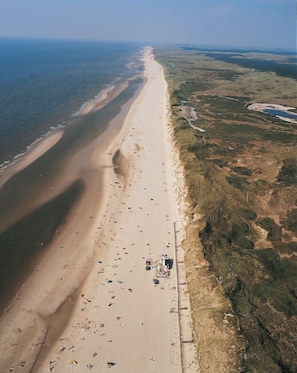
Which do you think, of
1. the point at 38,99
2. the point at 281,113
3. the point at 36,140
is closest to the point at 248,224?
the point at 36,140

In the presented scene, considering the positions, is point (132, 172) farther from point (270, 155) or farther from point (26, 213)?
point (270, 155)

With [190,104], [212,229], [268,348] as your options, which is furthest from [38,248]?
[190,104]

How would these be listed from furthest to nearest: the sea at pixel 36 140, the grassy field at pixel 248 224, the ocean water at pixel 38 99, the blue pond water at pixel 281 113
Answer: the blue pond water at pixel 281 113
the ocean water at pixel 38 99
the sea at pixel 36 140
the grassy field at pixel 248 224

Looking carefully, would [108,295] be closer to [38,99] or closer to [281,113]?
[38,99]

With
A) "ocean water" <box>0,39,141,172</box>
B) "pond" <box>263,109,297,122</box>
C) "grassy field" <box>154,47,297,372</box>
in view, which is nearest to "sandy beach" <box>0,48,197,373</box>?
"grassy field" <box>154,47,297,372</box>

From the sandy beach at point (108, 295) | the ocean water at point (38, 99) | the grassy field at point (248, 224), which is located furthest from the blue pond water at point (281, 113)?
the sandy beach at point (108, 295)

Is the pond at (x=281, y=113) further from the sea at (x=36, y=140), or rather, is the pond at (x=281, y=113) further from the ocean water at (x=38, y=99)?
the ocean water at (x=38, y=99)
